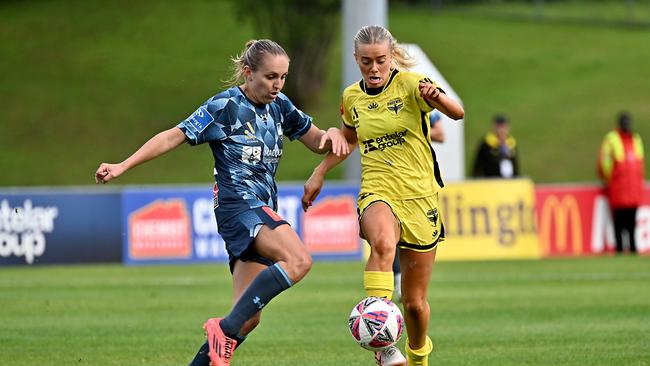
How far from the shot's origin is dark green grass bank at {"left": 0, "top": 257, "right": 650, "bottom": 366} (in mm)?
9453

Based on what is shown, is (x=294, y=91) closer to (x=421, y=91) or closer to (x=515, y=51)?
(x=515, y=51)

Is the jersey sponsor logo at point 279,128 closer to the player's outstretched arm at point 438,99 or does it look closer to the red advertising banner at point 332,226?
the player's outstretched arm at point 438,99

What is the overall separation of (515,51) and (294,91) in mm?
10511

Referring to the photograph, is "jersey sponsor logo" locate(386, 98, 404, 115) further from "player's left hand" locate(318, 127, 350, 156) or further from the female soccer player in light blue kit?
the female soccer player in light blue kit

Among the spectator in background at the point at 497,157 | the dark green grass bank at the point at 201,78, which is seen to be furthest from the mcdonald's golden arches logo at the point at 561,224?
the dark green grass bank at the point at 201,78

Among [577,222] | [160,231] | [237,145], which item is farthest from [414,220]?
[577,222]

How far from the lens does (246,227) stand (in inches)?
295

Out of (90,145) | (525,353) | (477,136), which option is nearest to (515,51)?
(477,136)

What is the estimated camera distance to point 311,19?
3378 centimetres

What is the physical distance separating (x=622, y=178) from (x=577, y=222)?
1020 millimetres

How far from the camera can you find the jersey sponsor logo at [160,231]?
19062mm

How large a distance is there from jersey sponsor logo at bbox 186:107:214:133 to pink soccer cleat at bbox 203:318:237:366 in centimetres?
116

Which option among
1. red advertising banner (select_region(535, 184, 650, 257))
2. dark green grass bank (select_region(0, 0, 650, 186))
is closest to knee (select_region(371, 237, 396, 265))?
red advertising banner (select_region(535, 184, 650, 257))

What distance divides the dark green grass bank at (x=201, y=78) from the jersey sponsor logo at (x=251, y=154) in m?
24.3
